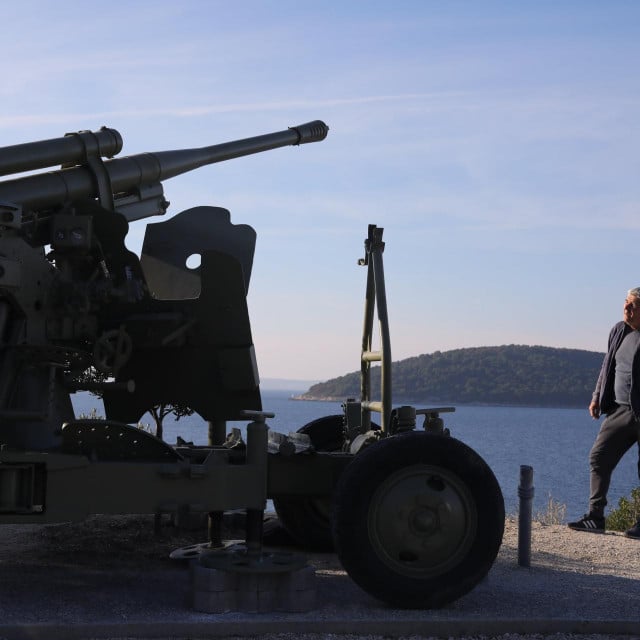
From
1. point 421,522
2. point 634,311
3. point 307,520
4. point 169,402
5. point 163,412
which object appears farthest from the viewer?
point 634,311

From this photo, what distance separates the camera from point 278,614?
5645 mm

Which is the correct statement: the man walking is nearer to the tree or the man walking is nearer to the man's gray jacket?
the man's gray jacket

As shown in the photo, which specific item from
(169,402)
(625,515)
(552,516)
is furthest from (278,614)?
(625,515)

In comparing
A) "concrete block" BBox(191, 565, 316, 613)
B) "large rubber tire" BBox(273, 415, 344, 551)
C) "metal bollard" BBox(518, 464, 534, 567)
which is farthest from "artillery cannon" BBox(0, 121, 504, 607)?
"metal bollard" BBox(518, 464, 534, 567)

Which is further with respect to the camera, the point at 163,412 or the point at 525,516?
the point at 525,516

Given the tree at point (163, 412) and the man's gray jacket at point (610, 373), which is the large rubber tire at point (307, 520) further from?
the man's gray jacket at point (610, 373)

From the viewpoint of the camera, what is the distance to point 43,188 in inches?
259

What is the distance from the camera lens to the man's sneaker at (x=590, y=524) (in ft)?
29.1

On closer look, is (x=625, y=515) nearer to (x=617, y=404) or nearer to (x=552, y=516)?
(x=552, y=516)

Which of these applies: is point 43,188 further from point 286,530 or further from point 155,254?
point 286,530

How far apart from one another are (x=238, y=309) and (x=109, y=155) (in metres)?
1.36

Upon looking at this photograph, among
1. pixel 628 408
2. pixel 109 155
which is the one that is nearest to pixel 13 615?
pixel 109 155

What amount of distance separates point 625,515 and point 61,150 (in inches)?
245

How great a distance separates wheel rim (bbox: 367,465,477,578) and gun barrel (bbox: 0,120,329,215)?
2.42 m
